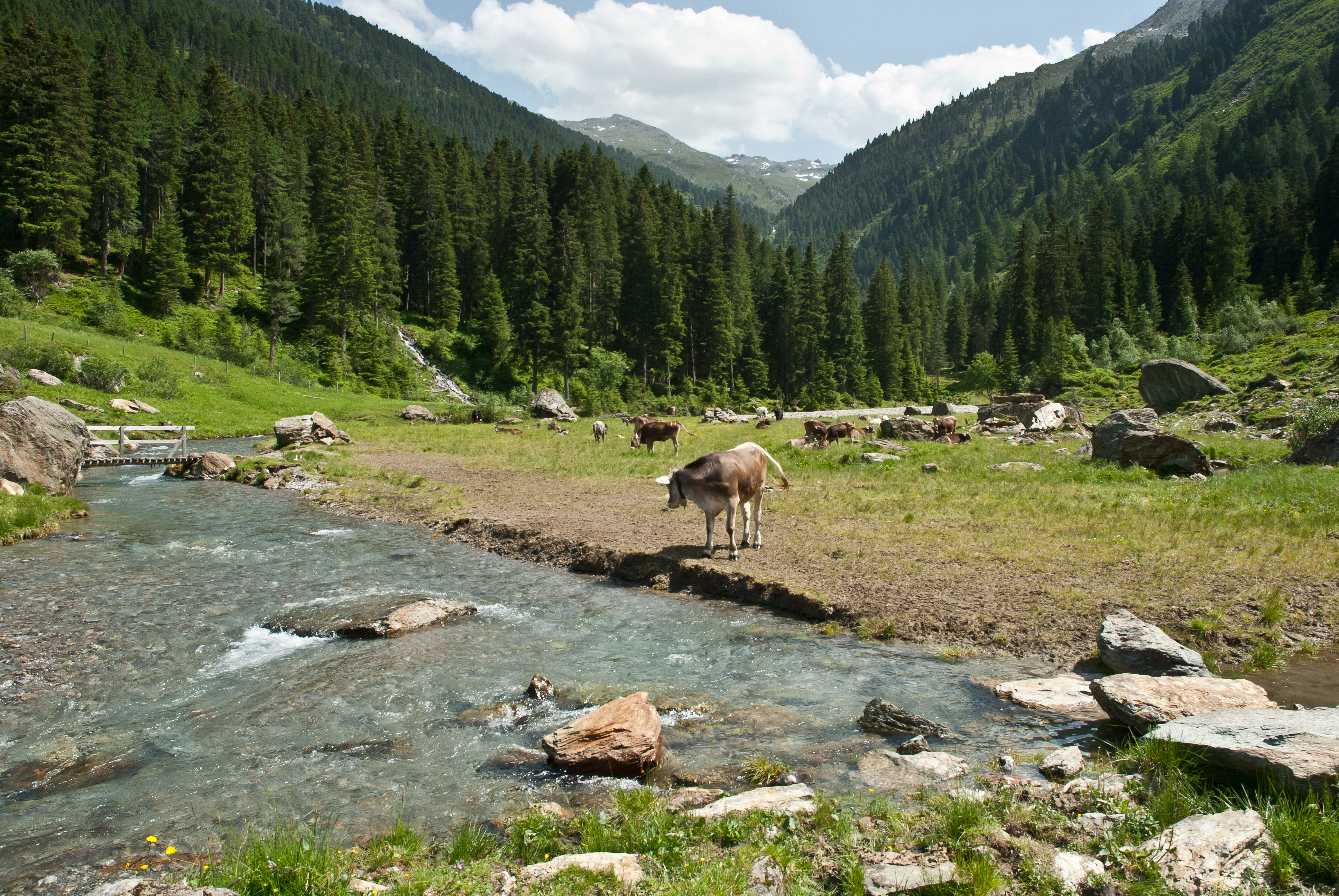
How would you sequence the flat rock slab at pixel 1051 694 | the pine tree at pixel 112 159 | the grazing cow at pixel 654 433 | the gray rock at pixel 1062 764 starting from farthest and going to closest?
the pine tree at pixel 112 159, the grazing cow at pixel 654 433, the flat rock slab at pixel 1051 694, the gray rock at pixel 1062 764

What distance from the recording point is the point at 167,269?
2569 inches

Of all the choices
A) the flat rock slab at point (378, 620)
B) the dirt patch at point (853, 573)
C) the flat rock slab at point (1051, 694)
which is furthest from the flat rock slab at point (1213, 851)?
the flat rock slab at point (378, 620)

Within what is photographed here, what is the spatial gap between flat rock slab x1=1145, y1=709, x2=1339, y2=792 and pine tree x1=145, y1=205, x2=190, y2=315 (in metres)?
81.0

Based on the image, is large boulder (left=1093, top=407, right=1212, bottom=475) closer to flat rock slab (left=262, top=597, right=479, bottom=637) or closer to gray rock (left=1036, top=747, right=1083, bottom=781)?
gray rock (left=1036, top=747, right=1083, bottom=781)

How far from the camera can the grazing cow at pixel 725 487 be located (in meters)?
14.3

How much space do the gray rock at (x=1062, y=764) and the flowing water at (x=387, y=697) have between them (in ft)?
1.70

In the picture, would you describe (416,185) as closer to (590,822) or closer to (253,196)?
(253,196)

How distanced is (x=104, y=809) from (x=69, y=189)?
81.6 m

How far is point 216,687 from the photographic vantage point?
8812 mm

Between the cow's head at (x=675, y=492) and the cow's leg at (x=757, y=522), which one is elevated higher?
the cow's head at (x=675, y=492)

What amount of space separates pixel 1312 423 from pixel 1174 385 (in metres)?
19.0

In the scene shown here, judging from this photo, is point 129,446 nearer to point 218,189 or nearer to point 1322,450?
point 1322,450

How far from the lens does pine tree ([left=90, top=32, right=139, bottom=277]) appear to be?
2675 inches

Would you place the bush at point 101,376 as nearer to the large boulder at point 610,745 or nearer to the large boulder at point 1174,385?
the large boulder at point 610,745
